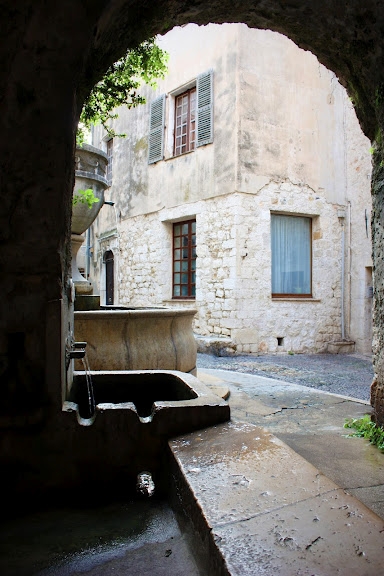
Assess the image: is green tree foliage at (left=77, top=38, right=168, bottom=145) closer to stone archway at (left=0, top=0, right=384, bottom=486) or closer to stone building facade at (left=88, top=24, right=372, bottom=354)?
stone archway at (left=0, top=0, right=384, bottom=486)

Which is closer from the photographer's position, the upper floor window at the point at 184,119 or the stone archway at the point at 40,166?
the stone archway at the point at 40,166

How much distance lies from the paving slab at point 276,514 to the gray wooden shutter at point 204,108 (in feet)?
25.4

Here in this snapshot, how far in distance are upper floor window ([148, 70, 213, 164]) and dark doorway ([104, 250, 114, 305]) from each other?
3.28 metres

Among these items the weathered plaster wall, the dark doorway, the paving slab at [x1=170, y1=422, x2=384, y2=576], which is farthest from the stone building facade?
the paving slab at [x1=170, y1=422, x2=384, y2=576]

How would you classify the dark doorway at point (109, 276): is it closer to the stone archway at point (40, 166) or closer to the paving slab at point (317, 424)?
the paving slab at point (317, 424)

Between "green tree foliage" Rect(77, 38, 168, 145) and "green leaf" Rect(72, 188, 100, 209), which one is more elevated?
"green tree foliage" Rect(77, 38, 168, 145)

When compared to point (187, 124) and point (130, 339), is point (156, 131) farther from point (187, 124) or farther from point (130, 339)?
point (130, 339)

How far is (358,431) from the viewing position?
307 cm

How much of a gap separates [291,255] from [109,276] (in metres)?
5.62

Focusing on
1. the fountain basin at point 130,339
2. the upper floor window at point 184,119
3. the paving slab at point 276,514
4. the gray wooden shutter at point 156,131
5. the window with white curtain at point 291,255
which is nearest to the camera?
the paving slab at point 276,514

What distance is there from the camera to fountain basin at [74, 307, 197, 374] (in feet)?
11.2

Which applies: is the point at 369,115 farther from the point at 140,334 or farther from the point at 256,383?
the point at 256,383

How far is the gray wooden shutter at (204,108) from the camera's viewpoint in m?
8.63

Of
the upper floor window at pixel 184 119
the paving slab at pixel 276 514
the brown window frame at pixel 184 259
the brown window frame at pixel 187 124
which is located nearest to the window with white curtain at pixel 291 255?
the brown window frame at pixel 184 259
